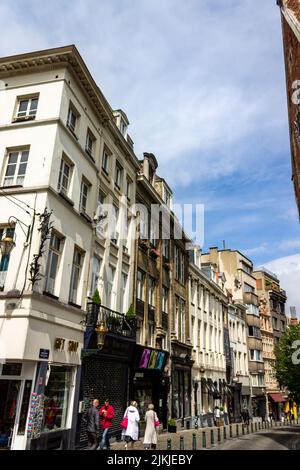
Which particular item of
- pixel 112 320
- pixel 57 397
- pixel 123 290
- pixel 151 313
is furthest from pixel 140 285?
pixel 57 397

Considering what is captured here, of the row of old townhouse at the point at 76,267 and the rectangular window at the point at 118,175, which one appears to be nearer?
the row of old townhouse at the point at 76,267

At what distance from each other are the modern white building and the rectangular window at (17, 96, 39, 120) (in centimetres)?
4

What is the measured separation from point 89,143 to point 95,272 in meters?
6.22

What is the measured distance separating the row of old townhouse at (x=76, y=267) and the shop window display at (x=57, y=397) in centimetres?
4

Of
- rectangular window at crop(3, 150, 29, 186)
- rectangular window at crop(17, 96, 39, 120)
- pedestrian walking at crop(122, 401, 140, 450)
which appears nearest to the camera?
pedestrian walking at crop(122, 401, 140, 450)

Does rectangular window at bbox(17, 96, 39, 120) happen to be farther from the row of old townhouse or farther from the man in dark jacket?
the man in dark jacket

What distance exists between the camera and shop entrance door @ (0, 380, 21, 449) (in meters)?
11.4

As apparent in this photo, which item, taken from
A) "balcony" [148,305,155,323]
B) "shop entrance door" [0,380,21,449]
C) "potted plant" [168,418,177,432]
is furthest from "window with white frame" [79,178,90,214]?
"potted plant" [168,418,177,432]

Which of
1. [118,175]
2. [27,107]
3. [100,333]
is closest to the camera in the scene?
[100,333]

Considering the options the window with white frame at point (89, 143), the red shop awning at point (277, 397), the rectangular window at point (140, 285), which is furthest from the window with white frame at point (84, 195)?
the red shop awning at point (277, 397)

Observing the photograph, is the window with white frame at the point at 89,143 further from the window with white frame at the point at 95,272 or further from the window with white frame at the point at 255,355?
the window with white frame at the point at 255,355

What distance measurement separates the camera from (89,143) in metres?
18.4

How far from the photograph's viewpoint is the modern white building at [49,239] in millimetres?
11914

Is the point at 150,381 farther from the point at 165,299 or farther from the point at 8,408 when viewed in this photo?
the point at 8,408
